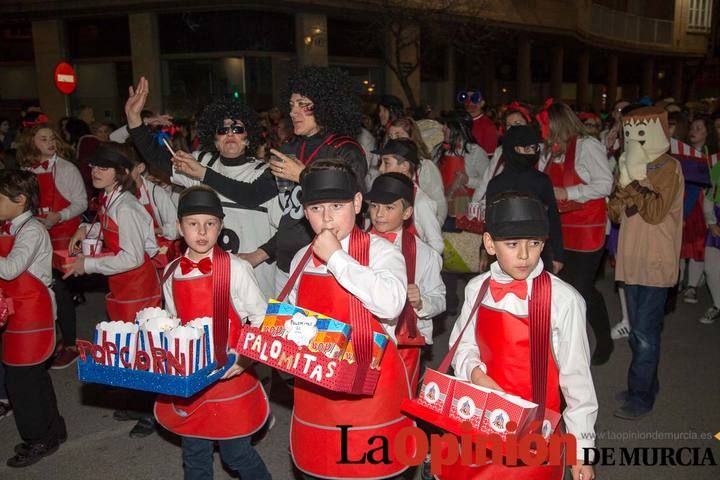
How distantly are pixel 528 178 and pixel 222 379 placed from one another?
2785 mm

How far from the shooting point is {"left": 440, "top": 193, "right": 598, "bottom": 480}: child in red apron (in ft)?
8.89

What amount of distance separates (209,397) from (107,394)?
2.65m

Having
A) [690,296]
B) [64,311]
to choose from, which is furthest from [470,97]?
[64,311]

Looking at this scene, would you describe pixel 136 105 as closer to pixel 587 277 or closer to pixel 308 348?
pixel 308 348

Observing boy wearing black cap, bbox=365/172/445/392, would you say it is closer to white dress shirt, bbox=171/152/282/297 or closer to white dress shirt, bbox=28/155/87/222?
white dress shirt, bbox=171/152/282/297

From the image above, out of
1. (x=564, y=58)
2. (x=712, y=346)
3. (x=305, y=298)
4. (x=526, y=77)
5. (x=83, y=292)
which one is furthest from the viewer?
(x=564, y=58)

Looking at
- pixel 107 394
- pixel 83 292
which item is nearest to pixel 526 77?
pixel 83 292

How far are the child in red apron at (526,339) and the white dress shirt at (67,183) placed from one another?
5.29 metres

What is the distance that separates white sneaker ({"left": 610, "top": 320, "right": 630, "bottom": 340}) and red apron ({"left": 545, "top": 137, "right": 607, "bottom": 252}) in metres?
1.43

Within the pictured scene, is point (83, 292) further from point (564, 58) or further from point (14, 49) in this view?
point (564, 58)

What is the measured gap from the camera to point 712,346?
21.1 feet

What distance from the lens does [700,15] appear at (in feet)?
144

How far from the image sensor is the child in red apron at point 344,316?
112 inches

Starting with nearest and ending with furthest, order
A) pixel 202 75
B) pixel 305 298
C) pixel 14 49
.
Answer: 1. pixel 305 298
2. pixel 202 75
3. pixel 14 49
